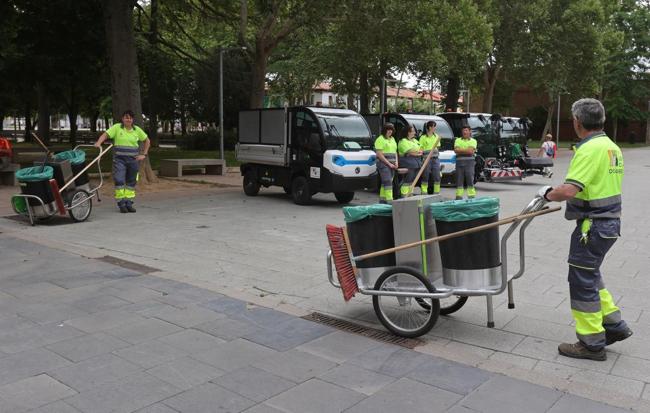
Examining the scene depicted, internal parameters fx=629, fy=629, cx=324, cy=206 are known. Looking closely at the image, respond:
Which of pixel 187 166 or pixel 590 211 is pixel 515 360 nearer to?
pixel 590 211

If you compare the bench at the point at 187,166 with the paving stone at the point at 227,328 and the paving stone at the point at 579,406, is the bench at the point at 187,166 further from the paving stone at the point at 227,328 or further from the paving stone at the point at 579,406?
the paving stone at the point at 579,406

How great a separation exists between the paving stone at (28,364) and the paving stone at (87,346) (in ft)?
0.23

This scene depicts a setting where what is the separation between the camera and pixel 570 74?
3188 cm

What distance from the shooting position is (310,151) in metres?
12.7

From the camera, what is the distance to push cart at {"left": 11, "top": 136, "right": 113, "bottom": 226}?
9805mm

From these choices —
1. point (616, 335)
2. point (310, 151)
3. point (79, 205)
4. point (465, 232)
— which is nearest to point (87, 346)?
point (465, 232)

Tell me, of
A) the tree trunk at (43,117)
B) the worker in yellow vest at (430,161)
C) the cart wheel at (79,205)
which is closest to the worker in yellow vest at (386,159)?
the worker in yellow vest at (430,161)

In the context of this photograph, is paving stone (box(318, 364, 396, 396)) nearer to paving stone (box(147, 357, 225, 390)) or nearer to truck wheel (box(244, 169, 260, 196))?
paving stone (box(147, 357, 225, 390))

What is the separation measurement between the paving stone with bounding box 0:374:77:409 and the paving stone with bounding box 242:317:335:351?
4.54 feet

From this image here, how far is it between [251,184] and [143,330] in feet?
32.6

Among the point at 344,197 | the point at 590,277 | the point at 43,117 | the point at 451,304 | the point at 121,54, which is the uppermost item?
the point at 121,54

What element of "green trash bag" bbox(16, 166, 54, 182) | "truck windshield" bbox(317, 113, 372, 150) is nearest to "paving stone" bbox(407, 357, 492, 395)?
"green trash bag" bbox(16, 166, 54, 182)

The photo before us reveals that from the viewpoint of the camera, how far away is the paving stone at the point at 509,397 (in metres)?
3.56

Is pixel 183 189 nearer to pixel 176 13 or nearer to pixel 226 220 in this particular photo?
pixel 226 220
